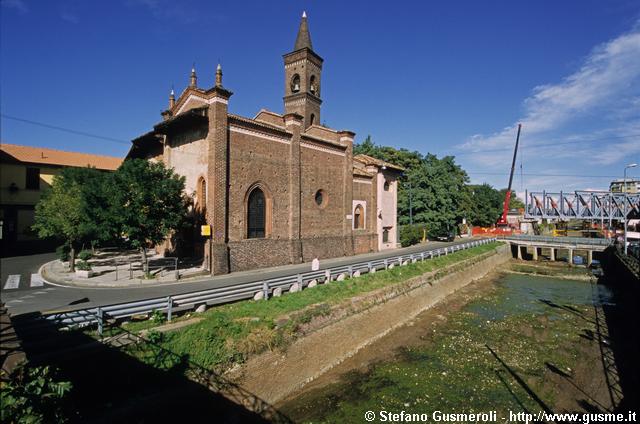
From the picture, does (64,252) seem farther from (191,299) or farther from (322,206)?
(322,206)

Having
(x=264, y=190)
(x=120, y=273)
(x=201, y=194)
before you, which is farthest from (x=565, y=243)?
(x=120, y=273)

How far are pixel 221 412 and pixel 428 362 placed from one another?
24.1 ft

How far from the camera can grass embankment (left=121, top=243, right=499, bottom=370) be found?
8461 millimetres

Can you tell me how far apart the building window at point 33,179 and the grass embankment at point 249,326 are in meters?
21.0

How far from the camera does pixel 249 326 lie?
9812 millimetres

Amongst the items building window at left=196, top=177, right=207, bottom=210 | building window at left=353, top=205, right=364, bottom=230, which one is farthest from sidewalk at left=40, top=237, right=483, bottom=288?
building window at left=353, top=205, right=364, bottom=230

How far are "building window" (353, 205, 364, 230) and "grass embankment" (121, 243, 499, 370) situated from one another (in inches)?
542

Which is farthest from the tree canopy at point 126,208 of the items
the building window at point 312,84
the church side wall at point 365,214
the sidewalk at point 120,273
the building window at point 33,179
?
the building window at point 312,84

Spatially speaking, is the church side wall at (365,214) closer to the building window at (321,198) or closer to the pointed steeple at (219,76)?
the building window at (321,198)

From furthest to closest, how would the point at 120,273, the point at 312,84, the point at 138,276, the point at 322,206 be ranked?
the point at 312,84
the point at 322,206
the point at 120,273
the point at 138,276

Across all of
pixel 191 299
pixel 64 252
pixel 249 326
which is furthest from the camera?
pixel 64 252

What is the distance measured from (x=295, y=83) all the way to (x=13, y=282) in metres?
25.0

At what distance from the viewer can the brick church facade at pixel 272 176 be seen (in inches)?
709

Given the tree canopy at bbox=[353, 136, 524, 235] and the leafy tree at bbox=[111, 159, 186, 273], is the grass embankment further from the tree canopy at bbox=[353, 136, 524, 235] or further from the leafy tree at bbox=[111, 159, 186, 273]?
the tree canopy at bbox=[353, 136, 524, 235]
